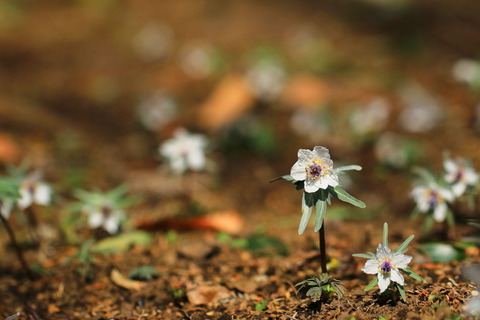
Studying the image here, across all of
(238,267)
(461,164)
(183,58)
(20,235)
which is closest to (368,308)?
(238,267)

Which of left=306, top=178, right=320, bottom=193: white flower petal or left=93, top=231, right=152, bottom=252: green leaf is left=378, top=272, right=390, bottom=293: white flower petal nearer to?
left=306, top=178, right=320, bottom=193: white flower petal

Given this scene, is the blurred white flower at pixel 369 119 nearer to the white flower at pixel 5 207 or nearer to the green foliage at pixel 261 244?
the green foliage at pixel 261 244

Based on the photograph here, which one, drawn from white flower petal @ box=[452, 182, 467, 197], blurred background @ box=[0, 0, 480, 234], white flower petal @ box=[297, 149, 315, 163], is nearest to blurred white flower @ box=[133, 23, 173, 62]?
blurred background @ box=[0, 0, 480, 234]

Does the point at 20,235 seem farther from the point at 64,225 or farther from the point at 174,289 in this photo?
the point at 174,289

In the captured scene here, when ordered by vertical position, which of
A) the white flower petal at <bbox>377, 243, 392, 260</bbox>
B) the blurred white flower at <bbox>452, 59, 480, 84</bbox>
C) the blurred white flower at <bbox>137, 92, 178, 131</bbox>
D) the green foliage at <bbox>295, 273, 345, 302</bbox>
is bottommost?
the green foliage at <bbox>295, 273, 345, 302</bbox>

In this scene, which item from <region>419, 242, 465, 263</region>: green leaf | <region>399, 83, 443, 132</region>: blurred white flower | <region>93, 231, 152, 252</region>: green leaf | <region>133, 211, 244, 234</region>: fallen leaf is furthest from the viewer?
<region>399, 83, 443, 132</region>: blurred white flower
